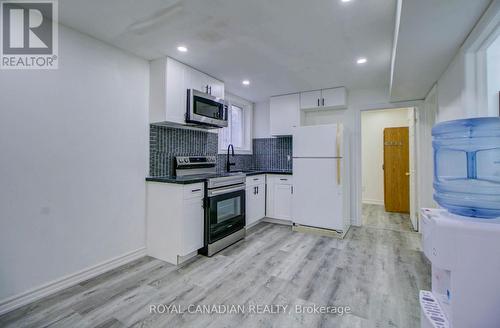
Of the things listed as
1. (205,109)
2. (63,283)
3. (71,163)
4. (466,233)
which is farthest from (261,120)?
(466,233)

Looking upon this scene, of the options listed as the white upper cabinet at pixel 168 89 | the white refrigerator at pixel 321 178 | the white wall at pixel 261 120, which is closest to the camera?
the white upper cabinet at pixel 168 89

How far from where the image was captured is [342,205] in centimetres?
337

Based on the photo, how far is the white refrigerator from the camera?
3354 millimetres

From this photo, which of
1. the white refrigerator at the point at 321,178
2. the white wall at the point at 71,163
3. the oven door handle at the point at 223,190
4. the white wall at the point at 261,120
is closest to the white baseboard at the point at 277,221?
the white refrigerator at the point at 321,178

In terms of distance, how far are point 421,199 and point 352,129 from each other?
152cm

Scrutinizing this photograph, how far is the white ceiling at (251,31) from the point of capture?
180cm

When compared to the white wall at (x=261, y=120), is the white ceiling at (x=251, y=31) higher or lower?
higher

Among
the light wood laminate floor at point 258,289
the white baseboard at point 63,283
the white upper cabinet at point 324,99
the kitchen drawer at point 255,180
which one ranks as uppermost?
the white upper cabinet at point 324,99

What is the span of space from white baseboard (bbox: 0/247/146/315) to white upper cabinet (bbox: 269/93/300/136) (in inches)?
118

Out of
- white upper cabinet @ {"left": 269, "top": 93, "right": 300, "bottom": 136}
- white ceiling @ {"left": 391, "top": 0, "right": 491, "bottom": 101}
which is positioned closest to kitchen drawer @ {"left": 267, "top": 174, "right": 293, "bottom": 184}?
white upper cabinet @ {"left": 269, "top": 93, "right": 300, "bottom": 136}

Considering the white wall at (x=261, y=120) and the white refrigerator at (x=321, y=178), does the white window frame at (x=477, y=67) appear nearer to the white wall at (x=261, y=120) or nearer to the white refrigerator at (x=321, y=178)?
the white refrigerator at (x=321, y=178)

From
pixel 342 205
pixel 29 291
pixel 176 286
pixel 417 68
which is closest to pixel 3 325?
pixel 29 291

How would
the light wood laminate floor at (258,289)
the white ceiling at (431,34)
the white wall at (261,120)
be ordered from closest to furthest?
1. the white ceiling at (431,34)
2. the light wood laminate floor at (258,289)
3. the white wall at (261,120)

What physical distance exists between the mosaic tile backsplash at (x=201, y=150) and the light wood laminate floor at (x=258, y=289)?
3.98ft
